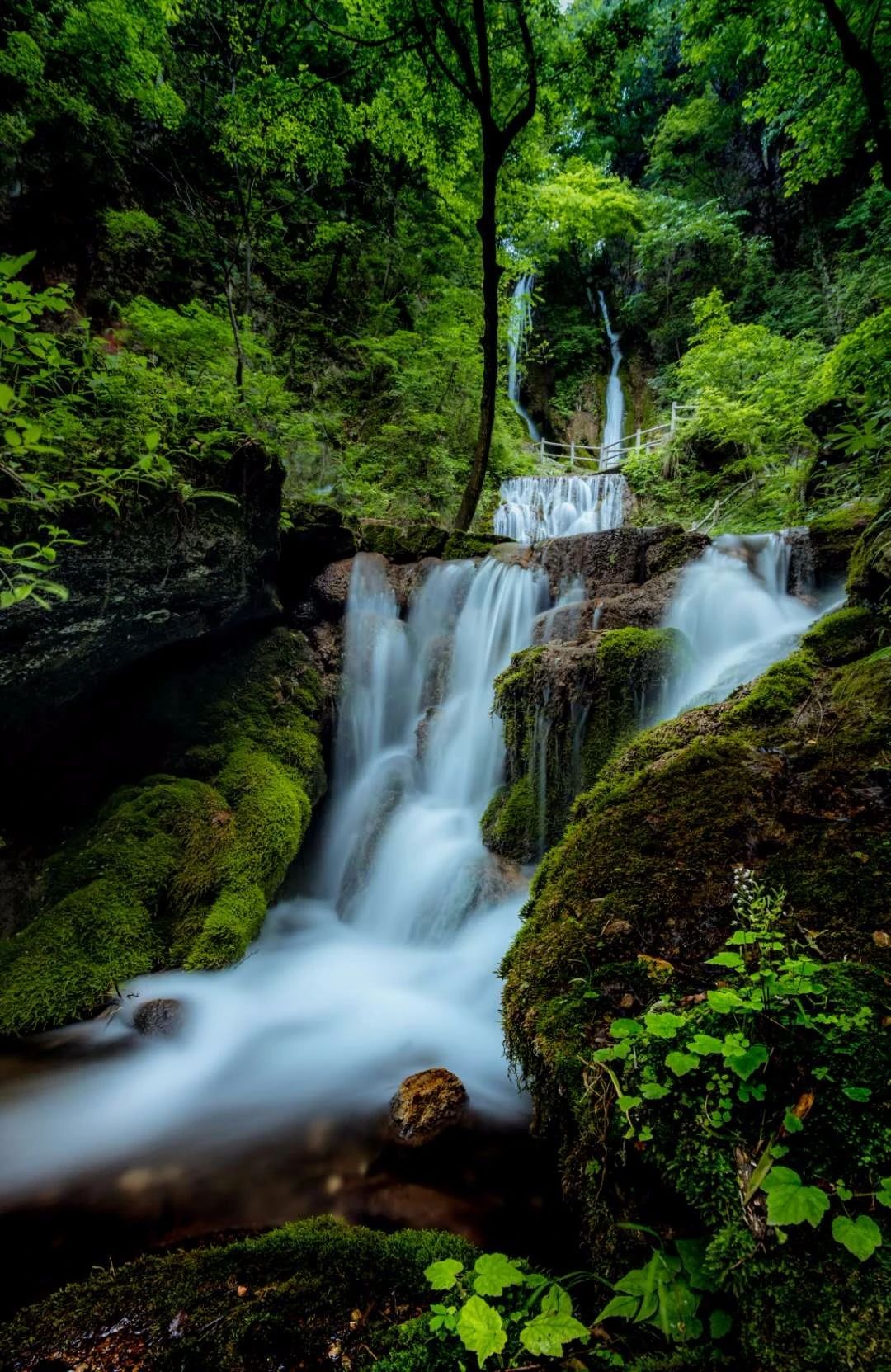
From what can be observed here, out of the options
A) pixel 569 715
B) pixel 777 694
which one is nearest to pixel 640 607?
pixel 569 715

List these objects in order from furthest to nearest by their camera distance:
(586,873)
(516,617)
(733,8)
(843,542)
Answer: (516,617)
(843,542)
(733,8)
(586,873)

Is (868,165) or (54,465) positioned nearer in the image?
(54,465)

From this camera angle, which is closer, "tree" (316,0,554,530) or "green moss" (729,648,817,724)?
"green moss" (729,648,817,724)

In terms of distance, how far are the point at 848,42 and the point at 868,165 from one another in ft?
59.8

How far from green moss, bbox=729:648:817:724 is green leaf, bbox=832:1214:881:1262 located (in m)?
2.32

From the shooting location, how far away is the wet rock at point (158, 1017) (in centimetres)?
368

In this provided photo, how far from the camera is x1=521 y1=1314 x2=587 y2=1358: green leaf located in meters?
1.14

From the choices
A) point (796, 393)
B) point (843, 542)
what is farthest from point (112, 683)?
point (796, 393)

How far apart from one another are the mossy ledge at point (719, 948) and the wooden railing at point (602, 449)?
678 inches

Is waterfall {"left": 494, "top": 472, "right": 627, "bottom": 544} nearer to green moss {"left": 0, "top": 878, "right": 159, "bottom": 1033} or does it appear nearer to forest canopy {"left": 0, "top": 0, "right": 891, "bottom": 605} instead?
forest canopy {"left": 0, "top": 0, "right": 891, "bottom": 605}

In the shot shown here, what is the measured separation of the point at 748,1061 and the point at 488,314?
21.8 feet

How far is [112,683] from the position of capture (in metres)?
5.11

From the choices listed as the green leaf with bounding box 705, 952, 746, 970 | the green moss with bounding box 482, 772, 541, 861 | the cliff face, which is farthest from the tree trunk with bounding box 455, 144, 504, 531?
the green leaf with bounding box 705, 952, 746, 970

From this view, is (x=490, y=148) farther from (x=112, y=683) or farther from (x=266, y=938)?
(x=266, y=938)
